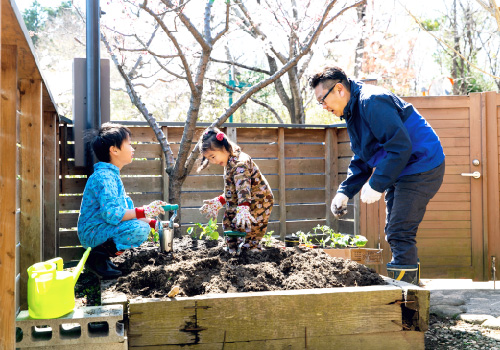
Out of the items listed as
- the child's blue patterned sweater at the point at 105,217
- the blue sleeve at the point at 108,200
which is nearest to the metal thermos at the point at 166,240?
the child's blue patterned sweater at the point at 105,217

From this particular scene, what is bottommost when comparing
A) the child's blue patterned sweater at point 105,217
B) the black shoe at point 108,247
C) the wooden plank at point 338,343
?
the wooden plank at point 338,343

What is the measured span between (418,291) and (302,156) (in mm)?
3937

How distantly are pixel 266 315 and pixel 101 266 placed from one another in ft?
3.79

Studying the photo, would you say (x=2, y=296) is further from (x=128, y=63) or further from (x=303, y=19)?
(x=128, y=63)

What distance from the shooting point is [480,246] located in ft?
17.7

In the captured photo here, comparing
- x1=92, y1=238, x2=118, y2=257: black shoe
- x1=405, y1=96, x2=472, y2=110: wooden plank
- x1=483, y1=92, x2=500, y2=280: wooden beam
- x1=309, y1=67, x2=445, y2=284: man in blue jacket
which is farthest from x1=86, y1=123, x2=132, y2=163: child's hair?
x1=483, y1=92, x2=500, y2=280: wooden beam

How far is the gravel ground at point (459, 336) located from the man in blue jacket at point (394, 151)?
42cm

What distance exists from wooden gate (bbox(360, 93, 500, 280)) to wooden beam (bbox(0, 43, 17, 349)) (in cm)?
443

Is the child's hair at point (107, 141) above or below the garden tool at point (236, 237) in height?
above

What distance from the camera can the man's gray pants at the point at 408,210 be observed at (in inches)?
117

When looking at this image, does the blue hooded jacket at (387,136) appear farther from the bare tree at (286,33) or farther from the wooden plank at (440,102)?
the bare tree at (286,33)

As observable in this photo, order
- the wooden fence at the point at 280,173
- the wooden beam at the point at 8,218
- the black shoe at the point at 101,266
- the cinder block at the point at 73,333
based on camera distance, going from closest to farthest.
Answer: the wooden beam at the point at 8,218, the cinder block at the point at 73,333, the black shoe at the point at 101,266, the wooden fence at the point at 280,173

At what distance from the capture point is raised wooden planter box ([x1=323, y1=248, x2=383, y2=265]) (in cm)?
427

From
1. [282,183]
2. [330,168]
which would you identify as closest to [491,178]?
[330,168]
